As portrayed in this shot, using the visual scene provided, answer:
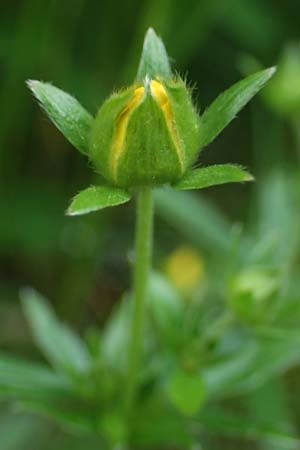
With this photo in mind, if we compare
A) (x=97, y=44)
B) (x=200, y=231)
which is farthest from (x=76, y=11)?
(x=200, y=231)

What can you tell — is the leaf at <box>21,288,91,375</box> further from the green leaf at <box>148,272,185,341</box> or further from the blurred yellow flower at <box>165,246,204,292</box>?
the blurred yellow flower at <box>165,246,204,292</box>

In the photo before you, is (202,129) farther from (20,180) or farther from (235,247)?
(20,180)

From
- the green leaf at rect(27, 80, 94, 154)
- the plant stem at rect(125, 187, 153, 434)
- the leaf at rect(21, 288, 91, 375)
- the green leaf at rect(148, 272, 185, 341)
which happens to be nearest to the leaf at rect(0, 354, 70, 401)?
the leaf at rect(21, 288, 91, 375)

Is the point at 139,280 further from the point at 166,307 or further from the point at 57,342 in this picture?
the point at 57,342

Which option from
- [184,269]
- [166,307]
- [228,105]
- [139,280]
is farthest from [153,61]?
[184,269]

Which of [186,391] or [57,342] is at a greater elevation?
[57,342]
